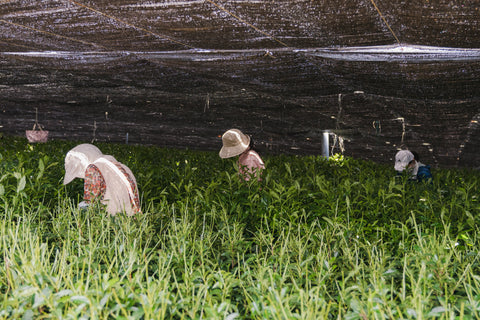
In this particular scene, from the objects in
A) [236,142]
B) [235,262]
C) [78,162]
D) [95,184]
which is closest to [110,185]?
[95,184]

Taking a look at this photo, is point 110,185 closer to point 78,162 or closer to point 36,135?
point 78,162

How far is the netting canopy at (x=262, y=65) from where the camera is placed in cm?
426

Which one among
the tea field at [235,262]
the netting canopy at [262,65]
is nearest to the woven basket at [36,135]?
the netting canopy at [262,65]

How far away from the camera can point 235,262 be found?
219 cm

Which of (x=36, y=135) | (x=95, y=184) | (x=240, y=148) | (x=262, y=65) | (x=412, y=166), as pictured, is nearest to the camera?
(x=95, y=184)

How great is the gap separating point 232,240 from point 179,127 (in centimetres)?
1258

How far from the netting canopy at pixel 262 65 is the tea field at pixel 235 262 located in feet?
4.93

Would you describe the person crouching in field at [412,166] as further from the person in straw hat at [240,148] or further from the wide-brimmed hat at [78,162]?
the wide-brimmed hat at [78,162]

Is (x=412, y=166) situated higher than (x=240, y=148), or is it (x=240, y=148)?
(x=240, y=148)

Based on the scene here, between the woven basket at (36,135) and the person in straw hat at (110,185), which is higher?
the person in straw hat at (110,185)

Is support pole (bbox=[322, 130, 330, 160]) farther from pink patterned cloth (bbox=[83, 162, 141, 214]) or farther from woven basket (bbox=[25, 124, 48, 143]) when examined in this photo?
pink patterned cloth (bbox=[83, 162, 141, 214])

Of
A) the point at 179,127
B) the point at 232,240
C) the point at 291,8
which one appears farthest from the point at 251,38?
the point at 179,127

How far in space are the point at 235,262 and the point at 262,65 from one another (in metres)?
4.62

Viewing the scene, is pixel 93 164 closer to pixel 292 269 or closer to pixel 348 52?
pixel 292 269
